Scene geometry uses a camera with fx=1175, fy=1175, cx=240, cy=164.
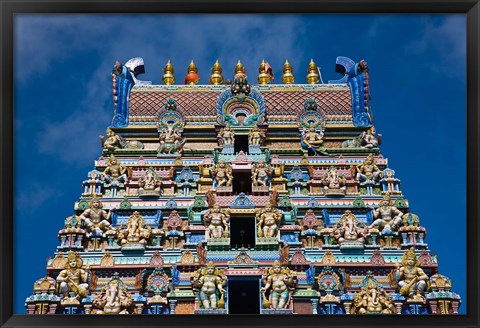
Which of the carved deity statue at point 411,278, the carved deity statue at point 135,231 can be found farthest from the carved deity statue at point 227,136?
the carved deity statue at point 411,278

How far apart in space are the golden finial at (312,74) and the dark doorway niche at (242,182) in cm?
943

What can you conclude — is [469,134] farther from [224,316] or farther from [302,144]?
[302,144]

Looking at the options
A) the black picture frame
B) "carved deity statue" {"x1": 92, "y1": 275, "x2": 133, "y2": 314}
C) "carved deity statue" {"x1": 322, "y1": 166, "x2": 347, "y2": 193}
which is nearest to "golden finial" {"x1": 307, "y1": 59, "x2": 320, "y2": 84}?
"carved deity statue" {"x1": 322, "y1": 166, "x2": 347, "y2": 193}

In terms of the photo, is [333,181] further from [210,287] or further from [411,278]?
[210,287]

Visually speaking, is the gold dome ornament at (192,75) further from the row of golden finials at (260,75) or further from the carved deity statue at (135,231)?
the carved deity statue at (135,231)

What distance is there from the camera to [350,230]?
3316cm

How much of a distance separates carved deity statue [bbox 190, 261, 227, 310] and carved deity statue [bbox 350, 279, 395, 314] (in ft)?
11.2

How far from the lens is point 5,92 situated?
864 inches

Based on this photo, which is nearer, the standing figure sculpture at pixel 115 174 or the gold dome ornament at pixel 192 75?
the standing figure sculpture at pixel 115 174

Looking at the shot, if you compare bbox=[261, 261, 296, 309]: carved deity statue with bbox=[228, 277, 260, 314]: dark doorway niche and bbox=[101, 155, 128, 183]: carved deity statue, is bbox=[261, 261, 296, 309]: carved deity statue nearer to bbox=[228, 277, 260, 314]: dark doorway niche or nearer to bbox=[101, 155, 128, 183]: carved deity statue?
bbox=[228, 277, 260, 314]: dark doorway niche

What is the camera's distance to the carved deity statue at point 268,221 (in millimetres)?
32562

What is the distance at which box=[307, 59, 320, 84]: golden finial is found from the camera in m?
44.8

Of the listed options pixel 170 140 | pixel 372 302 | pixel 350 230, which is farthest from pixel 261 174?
pixel 372 302

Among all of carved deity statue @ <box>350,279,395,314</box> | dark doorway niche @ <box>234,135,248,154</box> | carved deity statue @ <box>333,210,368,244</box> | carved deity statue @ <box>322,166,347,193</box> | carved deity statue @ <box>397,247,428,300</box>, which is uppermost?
dark doorway niche @ <box>234,135,248,154</box>
